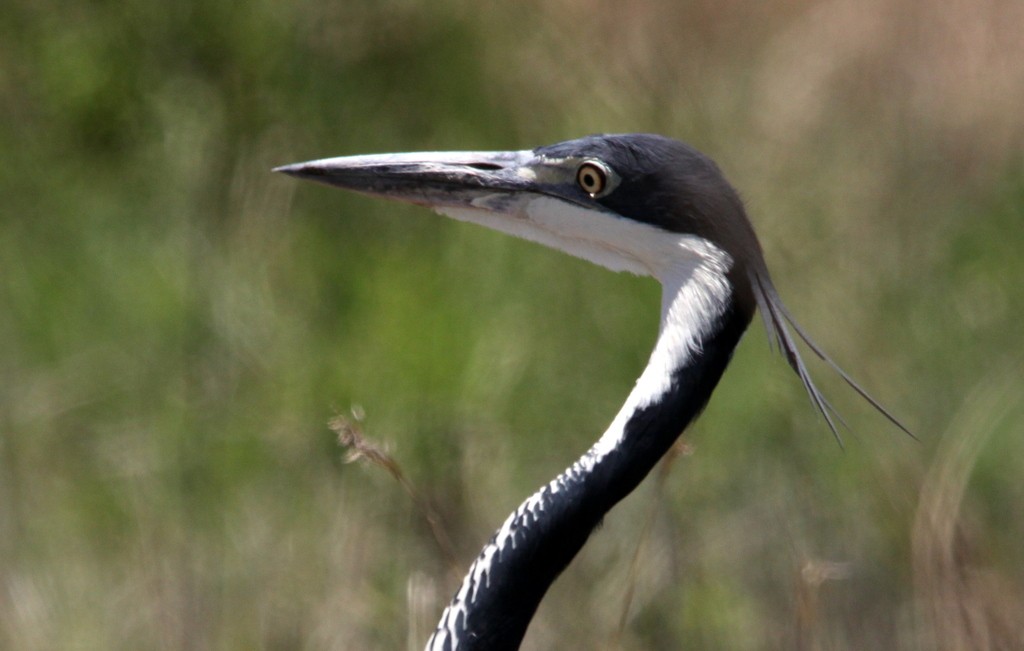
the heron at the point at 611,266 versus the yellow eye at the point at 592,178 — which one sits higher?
the yellow eye at the point at 592,178

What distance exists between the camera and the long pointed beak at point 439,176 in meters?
2.75

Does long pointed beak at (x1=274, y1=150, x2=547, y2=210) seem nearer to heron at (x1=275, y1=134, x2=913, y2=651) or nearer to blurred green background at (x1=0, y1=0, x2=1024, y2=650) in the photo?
heron at (x1=275, y1=134, x2=913, y2=651)

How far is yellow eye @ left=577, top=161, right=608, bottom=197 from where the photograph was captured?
8.71 ft

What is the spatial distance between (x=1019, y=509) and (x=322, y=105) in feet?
10.8

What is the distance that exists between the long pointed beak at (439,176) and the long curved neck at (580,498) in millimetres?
464

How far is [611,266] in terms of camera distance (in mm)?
2732

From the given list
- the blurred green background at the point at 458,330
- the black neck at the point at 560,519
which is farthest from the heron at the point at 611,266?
the blurred green background at the point at 458,330

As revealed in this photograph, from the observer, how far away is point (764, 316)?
256 centimetres

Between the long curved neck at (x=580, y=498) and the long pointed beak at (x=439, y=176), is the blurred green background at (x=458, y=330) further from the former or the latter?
the long pointed beak at (x=439, y=176)

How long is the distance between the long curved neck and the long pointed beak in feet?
1.52

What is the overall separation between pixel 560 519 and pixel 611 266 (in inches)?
21.0

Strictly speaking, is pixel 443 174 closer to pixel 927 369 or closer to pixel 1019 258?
pixel 927 369

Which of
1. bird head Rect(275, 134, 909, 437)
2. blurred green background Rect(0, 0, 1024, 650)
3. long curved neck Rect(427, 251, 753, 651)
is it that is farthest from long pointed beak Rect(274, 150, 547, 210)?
blurred green background Rect(0, 0, 1024, 650)

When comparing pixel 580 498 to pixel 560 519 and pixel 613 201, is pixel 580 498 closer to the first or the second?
pixel 560 519
